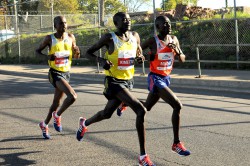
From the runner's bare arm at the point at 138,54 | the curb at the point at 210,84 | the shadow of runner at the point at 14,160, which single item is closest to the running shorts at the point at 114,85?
the runner's bare arm at the point at 138,54

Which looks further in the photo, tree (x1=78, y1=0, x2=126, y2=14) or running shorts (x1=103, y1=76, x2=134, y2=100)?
tree (x1=78, y1=0, x2=126, y2=14)

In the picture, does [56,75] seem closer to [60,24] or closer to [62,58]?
[62,58]

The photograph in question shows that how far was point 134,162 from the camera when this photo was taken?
5441mm

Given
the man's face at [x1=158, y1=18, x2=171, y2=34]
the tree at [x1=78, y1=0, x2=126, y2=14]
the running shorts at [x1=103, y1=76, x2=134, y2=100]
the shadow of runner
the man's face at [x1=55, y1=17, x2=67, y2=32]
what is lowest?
the shadow of runner

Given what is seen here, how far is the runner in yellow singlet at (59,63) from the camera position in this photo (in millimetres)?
6922

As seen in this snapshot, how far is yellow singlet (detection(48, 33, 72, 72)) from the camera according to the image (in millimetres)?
7020

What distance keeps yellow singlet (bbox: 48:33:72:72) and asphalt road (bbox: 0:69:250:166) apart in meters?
1.11

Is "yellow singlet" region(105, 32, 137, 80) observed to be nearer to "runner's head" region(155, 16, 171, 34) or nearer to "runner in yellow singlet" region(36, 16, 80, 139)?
"runner's head" region(155, 16, 171, 34)

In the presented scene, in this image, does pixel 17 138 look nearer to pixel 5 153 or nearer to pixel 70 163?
pixel 5 153

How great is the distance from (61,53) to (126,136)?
1.66m

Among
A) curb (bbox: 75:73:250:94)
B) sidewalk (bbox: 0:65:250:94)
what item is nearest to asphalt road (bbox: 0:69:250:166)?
curb (bbox: 75:73:250:94)

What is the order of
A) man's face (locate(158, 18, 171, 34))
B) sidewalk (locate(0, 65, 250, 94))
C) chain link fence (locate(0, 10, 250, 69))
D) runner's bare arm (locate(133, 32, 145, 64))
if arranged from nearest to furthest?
1. runner's bare arm (locate(133, 32, 145, 64))
2. man's face (locate(158, 18, 171, 34))
3. sidewalk (locate(0, 65, 250, 94))
4. chain link fence (locate(0, 10, 250, 69))

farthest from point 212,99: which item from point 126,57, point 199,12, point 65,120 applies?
point 199,12

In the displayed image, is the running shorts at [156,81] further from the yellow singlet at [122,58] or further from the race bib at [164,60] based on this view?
the yellow singlet at [122,58]
